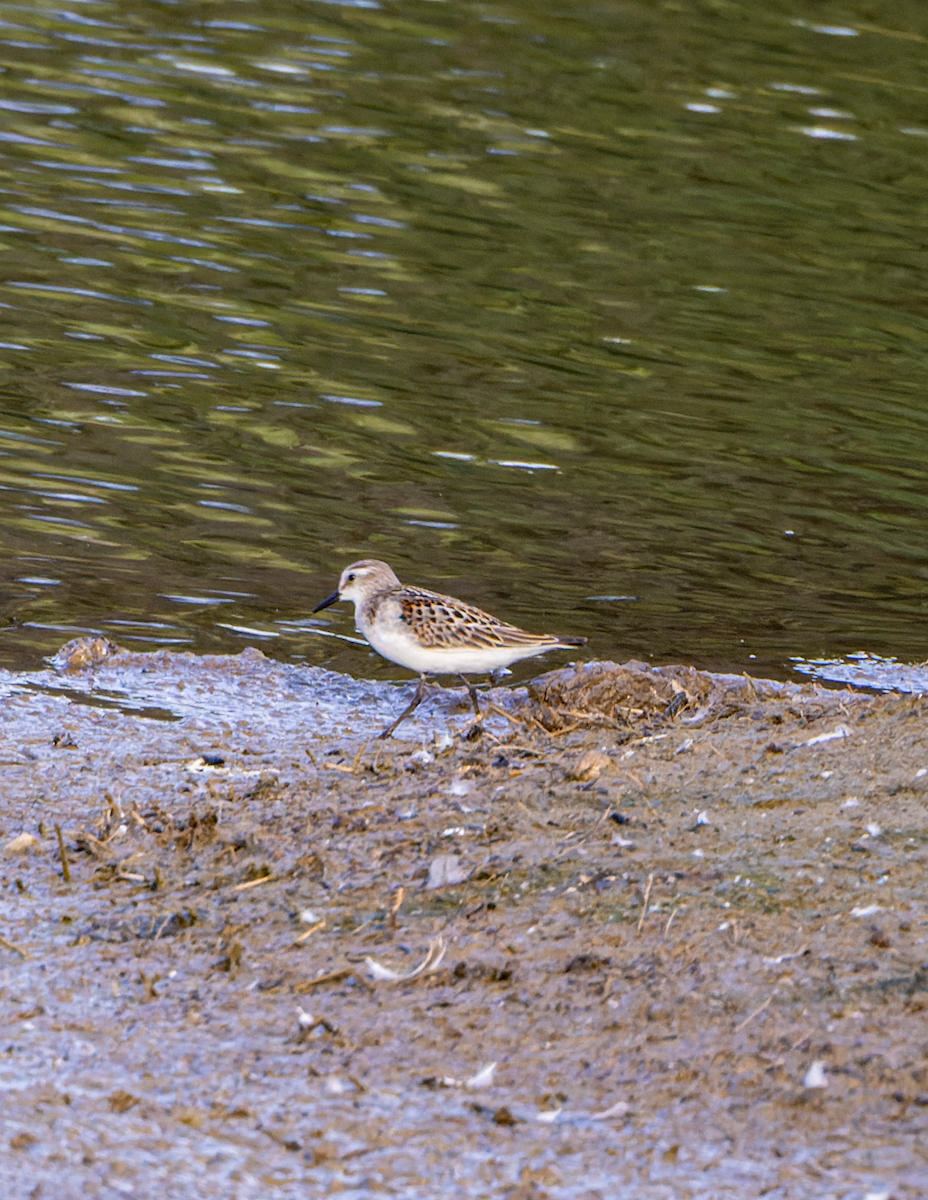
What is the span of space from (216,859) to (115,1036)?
3.63ft

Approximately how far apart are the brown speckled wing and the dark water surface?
141 centimetres

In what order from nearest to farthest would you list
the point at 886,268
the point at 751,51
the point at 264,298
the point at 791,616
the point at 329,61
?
the point at 791,616 < the point at 264,298 < the point at 886,268 < the point at 329,61 < the point at 751,51

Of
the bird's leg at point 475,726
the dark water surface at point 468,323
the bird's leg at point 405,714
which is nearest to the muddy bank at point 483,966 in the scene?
the bird's leg at point 475,726

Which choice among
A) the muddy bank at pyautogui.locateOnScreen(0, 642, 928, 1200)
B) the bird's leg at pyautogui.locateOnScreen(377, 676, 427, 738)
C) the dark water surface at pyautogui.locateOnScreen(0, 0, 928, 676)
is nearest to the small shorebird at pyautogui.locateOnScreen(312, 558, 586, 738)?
the bird's leg at pyautogui.locateOnScreen(377, 676, 427, 738)

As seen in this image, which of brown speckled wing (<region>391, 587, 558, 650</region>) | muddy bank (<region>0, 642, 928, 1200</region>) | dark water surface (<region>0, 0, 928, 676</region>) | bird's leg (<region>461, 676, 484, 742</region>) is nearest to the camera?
muddy bank (<region>0, 642, 928, 1200</region>)

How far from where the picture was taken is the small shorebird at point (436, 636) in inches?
292

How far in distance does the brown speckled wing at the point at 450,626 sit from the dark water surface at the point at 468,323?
4.64 ft

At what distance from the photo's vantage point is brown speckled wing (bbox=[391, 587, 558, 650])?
24.3 feet

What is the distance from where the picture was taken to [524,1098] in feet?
14.3

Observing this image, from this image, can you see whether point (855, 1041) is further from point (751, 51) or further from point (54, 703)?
point (751, 51)

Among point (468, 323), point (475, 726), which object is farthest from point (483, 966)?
point (468, 323)

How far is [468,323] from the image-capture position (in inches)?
549

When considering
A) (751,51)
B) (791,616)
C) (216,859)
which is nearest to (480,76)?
(751,51)

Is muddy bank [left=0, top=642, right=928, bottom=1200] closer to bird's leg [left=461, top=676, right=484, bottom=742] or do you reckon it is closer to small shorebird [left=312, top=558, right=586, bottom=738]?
bird's leg [left=461, top=676, right=484, bottom=742]
